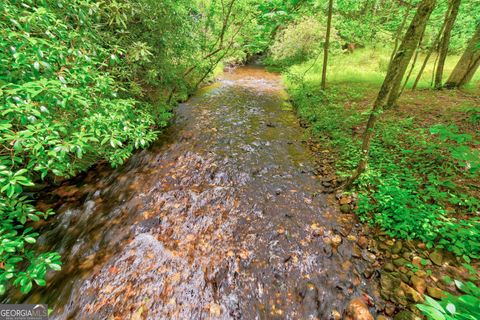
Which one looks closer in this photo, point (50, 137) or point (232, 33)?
point (50, 137)

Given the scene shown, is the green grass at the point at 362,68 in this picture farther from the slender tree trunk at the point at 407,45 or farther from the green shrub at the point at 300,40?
the slender tree trunk at the point at 407,45

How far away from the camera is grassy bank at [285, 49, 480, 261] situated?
3.15 meters

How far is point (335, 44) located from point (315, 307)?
16.5 meters

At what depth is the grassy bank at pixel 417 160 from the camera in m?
3.15

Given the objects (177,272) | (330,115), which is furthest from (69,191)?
(330,115)

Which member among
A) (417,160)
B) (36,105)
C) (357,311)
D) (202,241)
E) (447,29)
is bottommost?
(357,311)

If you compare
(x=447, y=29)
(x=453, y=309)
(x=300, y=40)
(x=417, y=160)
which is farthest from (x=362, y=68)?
(x=453, y=309)

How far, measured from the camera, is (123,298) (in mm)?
2857

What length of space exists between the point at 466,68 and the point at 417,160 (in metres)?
7.00

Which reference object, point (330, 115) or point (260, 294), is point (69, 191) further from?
point (330, 115)

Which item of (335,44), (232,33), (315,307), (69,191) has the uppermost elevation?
(232,33)

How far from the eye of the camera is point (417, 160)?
4.47m

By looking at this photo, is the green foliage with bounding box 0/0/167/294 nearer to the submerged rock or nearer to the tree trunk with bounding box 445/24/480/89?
the submerged rock

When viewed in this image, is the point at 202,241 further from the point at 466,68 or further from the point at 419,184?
the point at 466,68
